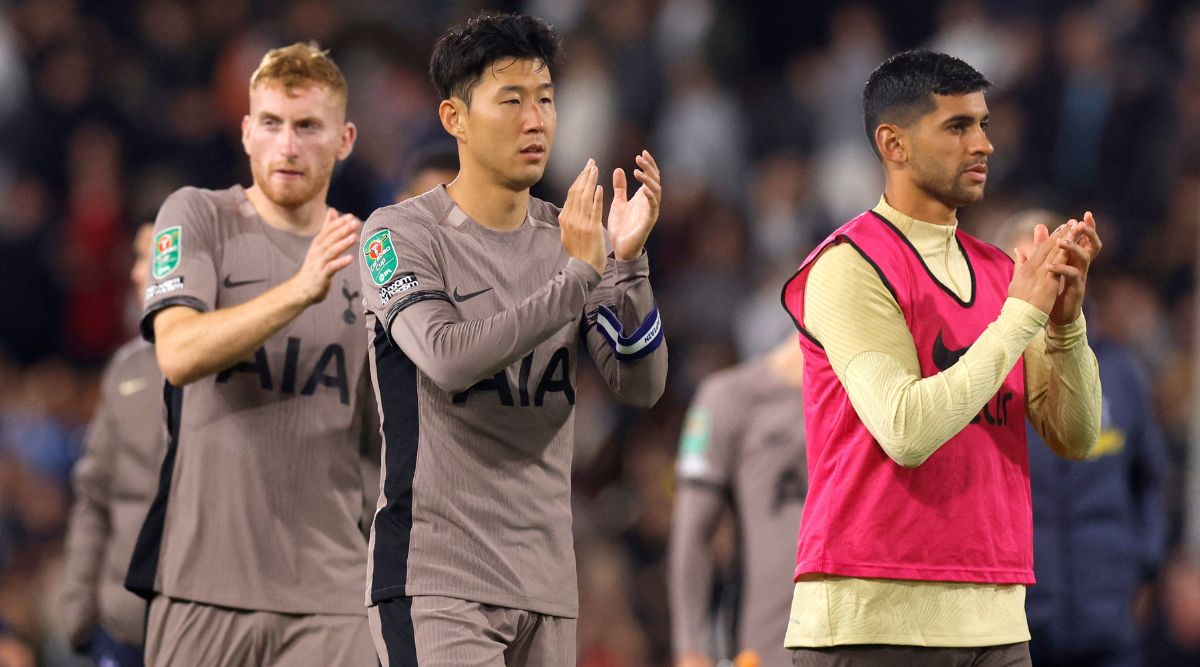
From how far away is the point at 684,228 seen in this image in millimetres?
13430

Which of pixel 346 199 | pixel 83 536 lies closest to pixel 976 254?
pixel 83 536

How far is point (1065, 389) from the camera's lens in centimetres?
455

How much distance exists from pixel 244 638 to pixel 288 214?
132cm

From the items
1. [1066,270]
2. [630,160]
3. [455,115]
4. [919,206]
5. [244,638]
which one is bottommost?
[244,638]

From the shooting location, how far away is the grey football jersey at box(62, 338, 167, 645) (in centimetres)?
691

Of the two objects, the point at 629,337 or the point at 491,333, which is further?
the point at 629,337

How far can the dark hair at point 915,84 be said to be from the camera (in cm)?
454

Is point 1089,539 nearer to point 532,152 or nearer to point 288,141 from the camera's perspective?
point 532,152

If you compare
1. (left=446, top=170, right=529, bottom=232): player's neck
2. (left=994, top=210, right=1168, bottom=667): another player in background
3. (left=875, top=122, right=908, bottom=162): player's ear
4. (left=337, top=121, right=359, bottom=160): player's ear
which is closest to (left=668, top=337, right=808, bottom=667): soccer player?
(left=994, top=210, right=1168, bottom=667): another player in background

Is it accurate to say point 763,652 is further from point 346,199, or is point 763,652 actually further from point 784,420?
point 346,199

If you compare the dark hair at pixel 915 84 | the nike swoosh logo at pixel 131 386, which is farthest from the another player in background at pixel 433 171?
the dark hair at pixel 915 84

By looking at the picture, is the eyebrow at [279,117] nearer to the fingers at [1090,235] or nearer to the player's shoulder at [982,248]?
the player's shoulder at [982,248]

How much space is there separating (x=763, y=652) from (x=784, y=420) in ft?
2.98

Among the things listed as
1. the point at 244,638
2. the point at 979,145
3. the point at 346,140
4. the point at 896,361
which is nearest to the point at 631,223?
the point at 896,361
